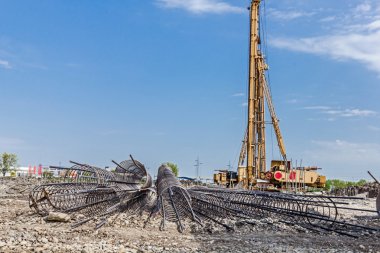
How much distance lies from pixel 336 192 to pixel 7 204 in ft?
87.9

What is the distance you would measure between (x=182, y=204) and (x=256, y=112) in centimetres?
2053

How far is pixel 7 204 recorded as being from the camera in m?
15.0

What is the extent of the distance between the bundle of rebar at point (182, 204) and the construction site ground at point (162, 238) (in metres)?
0.41

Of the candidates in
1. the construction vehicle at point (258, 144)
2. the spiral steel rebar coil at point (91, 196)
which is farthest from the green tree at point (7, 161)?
the spiral steel rebar coil at point (91, 196)

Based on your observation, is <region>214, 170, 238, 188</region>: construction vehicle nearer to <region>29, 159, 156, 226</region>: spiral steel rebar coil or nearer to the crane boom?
the crane boom

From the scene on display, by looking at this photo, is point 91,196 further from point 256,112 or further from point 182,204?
point 256,112

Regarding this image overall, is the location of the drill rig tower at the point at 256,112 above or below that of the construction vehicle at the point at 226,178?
above

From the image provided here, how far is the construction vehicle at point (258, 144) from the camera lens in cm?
2928

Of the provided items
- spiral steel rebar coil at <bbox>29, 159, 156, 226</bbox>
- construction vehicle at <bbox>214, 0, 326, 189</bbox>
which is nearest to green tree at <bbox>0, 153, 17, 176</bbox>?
construction vehicle at <bbox>214, 0, 326, 189</bbox>

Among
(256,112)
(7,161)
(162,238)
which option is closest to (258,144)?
(256,112)

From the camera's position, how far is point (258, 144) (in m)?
32.1

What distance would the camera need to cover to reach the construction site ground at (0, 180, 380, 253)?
836 centimetres

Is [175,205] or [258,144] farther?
[258,144]

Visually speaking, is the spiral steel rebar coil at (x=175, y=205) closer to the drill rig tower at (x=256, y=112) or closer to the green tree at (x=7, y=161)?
the drill rig tower at (x=256, y=112)
